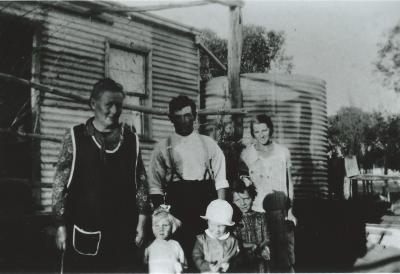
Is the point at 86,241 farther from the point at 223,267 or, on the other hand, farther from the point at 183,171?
the point at 223,267

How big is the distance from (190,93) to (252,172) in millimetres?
7650

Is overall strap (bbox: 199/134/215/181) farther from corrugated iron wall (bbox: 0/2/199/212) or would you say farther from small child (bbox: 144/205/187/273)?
corrugated iron wall (bbox: 0/2/199/212)

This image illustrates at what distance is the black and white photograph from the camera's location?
8.75 feet

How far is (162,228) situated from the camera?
3.34 metres

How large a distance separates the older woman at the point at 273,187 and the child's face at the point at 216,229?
27.3 inches

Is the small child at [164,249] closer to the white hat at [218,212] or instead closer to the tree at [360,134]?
the white hat at [218,212]

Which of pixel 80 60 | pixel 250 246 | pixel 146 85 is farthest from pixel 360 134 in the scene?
pixel 250 246

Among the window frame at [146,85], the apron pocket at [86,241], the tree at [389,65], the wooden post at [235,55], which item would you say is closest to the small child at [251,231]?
the apron pocket at [86,241]

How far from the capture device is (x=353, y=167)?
15641 millimetres

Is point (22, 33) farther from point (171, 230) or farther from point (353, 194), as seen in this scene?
point (353, 194)

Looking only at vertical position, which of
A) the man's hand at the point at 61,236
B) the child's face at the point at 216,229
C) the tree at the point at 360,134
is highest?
the tree at the point at 360,134

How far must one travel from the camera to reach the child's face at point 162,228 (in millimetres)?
3305

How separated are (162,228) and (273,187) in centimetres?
120

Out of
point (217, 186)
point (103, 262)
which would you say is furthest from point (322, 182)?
point (103, 262)
